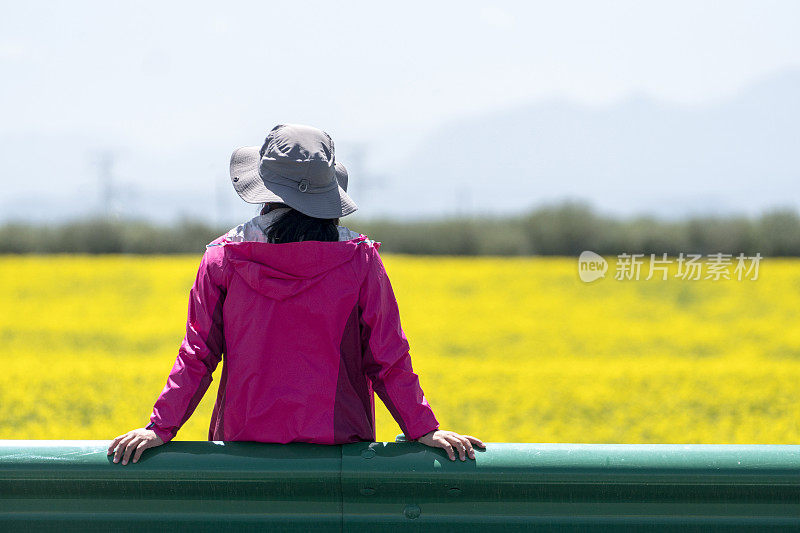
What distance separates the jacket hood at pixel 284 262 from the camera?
1.94 meters

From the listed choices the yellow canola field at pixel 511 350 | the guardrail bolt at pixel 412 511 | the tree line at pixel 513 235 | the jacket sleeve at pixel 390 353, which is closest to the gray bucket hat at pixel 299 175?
the jacket sleeve at pixel 390 353

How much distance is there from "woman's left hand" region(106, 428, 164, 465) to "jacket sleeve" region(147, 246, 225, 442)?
0.08 m

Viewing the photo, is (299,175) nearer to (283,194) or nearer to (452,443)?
(283,194)

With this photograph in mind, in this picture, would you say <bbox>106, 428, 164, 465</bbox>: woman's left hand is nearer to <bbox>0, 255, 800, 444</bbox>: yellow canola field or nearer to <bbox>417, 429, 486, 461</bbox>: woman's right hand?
<bbox>417, 429, 486, 461</bbox>: woman's right hand

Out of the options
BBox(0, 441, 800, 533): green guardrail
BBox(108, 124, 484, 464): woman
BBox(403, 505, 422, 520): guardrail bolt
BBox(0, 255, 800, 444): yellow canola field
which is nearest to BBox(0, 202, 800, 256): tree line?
BBox(0, 255, 800, 444): yellow canola field

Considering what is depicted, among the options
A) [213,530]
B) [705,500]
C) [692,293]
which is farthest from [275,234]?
[692,293]

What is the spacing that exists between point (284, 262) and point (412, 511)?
1.93ft

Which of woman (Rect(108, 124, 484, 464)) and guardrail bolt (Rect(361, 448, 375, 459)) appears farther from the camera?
woman (Rect(108, 124, 484, 464))

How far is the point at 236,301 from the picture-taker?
2.00m

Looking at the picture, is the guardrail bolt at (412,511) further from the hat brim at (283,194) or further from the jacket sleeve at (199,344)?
the hat brim at (283,194)

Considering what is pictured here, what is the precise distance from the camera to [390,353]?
77.9 inches

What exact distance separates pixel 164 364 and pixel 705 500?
21.7 feet

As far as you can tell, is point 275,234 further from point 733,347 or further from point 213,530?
point 733,347

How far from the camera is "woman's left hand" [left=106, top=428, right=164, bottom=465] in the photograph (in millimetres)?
1839
